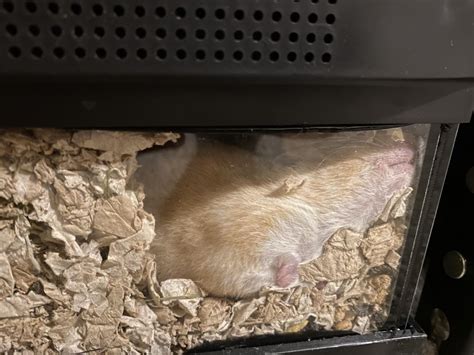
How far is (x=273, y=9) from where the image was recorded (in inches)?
26.6

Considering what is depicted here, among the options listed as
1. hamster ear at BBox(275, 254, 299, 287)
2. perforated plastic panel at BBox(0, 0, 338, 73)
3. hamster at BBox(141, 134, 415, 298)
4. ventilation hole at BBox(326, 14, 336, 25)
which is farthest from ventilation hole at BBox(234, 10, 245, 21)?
hamster ear at BBox(275, 254, 299, 287)

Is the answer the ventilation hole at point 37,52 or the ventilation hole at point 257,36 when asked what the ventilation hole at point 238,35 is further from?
the ventilation hole at point 37,52

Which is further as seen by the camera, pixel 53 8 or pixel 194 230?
pixel 194 230

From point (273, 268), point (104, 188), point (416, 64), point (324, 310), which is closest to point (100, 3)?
point (104, 188)

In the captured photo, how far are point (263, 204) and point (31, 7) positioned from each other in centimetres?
44

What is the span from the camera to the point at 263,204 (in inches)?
35.0

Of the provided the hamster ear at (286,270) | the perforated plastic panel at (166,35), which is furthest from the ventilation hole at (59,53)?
the hamster ear at (286,270)

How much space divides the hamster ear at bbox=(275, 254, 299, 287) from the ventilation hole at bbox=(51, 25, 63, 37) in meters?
0.48

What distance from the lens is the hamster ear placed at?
0.92m

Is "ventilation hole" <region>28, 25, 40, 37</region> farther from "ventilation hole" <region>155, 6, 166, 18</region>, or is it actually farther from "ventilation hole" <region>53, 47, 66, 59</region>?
"ventilation hole" <region>155, 6, 166, 18</region>

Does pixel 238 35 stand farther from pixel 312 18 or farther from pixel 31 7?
pixel 31 7

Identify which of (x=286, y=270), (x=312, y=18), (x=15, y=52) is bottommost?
(x=286, y=270)

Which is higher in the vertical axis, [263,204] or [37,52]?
[37,52]

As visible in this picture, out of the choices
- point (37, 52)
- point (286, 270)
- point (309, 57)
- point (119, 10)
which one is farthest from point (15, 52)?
point (286, 270)
